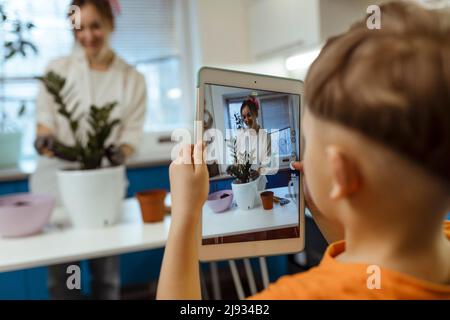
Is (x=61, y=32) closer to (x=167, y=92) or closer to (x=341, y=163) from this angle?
(x=167, y=92)

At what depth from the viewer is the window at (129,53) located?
2.63 m

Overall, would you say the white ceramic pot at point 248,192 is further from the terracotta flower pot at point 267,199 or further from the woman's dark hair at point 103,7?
the woman's dark hair at point 103,7

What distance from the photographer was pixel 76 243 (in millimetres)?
1216

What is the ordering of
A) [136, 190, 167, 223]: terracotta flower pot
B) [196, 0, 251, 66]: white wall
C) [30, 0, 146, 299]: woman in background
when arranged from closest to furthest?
1. [136, 190, 167, 223]: terracotta flower pot
2. [30, 0, 146, 299]: woman in background
3. [196, 0, 251, 66]: white wall

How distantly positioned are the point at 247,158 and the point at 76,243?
78cm

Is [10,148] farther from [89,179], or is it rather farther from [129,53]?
[89,179]

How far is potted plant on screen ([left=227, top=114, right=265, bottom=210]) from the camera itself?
1.99 feet

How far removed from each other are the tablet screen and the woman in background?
1065 millimetres

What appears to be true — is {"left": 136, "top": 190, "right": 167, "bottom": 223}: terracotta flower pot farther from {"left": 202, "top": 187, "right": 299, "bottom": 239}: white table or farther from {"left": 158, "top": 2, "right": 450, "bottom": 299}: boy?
{"left": 158, "top": 2, "right": 450, "bottom": 299}: boy

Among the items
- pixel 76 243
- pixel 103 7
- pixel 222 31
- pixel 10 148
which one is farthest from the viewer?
pixel 222 31

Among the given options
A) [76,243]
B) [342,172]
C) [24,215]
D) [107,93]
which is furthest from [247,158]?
[107,93]

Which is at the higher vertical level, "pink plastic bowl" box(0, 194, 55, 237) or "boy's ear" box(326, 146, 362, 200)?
"boy's ear" box(326, 146, 362, 200)

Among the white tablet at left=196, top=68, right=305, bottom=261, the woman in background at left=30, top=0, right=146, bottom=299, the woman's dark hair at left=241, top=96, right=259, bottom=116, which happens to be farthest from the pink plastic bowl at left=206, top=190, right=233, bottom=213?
the woman in background at left=30, top=0, right=146, bottom=299
